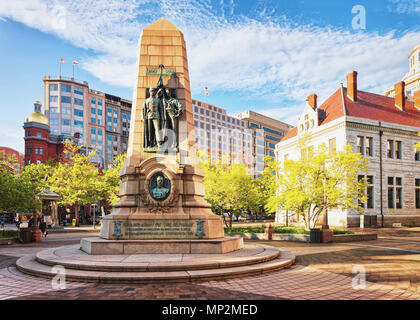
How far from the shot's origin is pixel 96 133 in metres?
94.8

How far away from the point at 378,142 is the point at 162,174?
109 ft

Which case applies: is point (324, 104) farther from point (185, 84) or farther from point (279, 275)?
point (279, 275)

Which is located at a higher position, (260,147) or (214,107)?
(214,107)

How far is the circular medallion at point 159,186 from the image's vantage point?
12023 mm

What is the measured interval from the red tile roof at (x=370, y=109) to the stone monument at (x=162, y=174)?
28.1 meters

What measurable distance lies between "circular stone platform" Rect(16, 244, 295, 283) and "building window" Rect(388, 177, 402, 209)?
33.0m

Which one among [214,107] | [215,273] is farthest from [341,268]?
[214,107]

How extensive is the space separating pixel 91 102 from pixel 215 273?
9433cm

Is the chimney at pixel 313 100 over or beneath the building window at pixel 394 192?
over

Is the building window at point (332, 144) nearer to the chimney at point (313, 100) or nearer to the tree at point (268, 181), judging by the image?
the chimney at point (313, 100)

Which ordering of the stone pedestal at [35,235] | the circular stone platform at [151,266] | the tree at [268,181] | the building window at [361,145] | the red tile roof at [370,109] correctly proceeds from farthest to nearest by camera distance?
the red tile roof at [370,109] < the building window at [361,145] < the tree at [268,181] < the stone pedestal at [35,235] < the circular stone platform at [151,266]

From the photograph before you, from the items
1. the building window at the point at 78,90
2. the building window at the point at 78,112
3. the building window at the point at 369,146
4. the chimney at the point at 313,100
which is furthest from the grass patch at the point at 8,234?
the building window at the point at 78,90

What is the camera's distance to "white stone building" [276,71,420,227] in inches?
1415

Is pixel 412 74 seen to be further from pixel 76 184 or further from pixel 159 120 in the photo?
pixel 159 120
